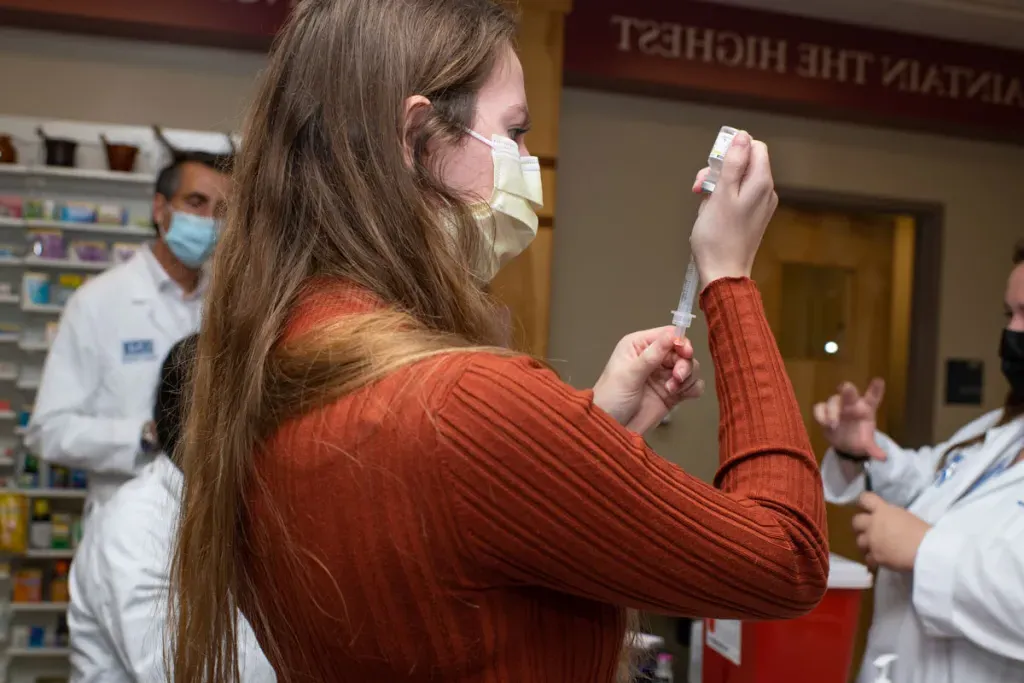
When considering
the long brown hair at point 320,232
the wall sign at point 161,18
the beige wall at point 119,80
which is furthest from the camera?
the beige wall at point 119,80

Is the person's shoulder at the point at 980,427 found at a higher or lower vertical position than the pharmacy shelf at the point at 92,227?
lower

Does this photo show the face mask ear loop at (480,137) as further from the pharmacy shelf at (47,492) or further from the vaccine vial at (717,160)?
the pharmacy shelf at (47,492)

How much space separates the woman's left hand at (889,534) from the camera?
1.70 meters

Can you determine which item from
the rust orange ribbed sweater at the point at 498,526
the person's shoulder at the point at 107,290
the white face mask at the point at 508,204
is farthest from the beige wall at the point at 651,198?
the rust orange ribbed sweater at the point at 498,526

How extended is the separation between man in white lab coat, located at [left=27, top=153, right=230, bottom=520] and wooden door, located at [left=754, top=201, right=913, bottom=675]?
2.74 meters

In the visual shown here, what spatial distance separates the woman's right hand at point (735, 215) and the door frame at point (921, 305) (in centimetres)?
383

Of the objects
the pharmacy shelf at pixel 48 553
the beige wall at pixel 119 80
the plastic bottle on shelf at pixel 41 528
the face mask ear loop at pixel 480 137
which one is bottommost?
the pharmacy shelf at pixel 48 553

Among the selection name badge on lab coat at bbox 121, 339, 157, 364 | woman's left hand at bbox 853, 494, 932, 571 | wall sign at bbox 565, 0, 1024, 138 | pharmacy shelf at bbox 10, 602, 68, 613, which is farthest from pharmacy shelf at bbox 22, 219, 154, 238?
woman's left hand at bbox 853, 494, 932, 571

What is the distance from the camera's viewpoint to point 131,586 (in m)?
1.45

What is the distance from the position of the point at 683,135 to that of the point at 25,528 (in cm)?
322

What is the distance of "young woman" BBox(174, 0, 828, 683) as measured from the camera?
0.62 m

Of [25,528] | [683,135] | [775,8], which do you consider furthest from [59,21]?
[775,8]

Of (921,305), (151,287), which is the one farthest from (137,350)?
(921,305)

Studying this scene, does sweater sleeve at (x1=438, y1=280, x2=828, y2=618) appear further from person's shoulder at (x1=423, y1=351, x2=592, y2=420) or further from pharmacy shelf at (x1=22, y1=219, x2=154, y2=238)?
pharmacy shelf at (x1=22, y1=219, x2=154, y2=238)
